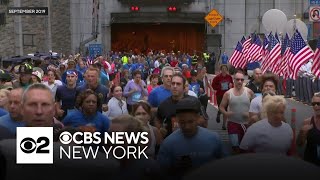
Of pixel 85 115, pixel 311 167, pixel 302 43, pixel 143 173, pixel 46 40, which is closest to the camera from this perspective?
pixel 311 167

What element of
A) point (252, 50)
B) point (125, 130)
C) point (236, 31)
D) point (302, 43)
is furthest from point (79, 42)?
point (125, 130)

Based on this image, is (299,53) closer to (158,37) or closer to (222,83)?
(222,83)

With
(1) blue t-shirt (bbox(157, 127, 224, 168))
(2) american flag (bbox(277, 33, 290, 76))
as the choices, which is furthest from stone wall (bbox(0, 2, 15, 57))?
(1) blue t-shirt (bbox(157, 127, 224, 168))

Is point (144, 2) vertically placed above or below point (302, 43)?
above

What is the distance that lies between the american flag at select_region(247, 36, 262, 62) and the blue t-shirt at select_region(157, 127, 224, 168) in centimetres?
1890

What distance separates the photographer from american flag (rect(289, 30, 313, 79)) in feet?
59.4

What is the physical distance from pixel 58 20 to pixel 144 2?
6686 millimetres

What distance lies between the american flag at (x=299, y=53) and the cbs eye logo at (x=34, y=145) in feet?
51.8

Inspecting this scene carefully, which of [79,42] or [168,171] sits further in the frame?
[79,42]

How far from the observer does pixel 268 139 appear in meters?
4.36

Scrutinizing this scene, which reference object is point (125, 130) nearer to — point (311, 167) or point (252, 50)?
point (311, 167)

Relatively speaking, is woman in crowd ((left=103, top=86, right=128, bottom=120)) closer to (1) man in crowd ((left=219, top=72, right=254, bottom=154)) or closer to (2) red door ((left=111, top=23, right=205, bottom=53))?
(1) man in crowd ((left=219, top=72, right=254, bottom=154))

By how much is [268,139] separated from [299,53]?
14.3 meters

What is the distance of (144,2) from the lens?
5072cm
